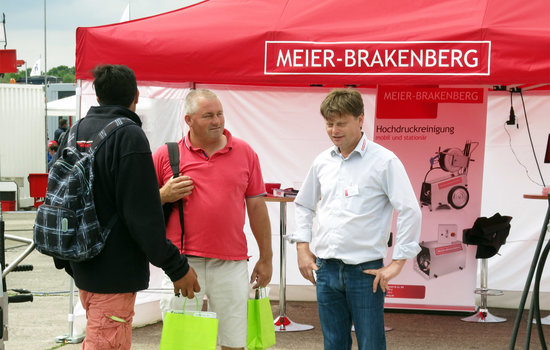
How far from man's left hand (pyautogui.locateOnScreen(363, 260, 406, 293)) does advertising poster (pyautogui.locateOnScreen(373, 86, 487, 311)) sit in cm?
302

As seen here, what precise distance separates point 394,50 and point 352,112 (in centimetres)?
199

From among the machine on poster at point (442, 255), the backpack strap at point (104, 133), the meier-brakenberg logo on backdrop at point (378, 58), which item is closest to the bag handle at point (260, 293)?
the backpack strap at point (104, 133)

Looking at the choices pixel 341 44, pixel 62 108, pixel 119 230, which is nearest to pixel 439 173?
pixel 341 44

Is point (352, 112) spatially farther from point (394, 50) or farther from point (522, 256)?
point (522, 256)

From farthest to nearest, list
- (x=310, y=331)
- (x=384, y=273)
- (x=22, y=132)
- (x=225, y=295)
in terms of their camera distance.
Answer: (x=22, y=132), (x=310, y=331), (x=225, y=295), (x=384, y=273)

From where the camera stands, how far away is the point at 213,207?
3.90m

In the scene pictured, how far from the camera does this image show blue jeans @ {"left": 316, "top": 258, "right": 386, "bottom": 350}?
11.8ft

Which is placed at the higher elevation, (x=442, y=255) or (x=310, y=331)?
(x=442, y=255)

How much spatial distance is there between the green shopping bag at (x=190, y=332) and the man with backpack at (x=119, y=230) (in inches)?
16.2

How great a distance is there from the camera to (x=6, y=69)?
16.6 meters

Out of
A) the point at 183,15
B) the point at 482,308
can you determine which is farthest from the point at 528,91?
the point at 183,15

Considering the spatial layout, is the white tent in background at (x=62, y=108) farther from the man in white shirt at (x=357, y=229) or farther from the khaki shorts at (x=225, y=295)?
the man in white shirt at (x=357, y=229)

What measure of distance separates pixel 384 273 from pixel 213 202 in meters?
0.93

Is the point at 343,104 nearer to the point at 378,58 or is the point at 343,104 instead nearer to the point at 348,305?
the point at 348,305
